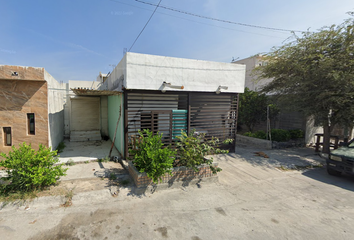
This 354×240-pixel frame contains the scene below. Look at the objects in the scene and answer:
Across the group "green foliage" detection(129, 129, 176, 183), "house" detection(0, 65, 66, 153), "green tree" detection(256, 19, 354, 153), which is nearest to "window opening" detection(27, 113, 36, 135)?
"house" detection(0, 65, 66, 153)

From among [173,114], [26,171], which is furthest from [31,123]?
[173,114]

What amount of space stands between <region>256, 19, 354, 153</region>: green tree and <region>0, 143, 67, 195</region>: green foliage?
9810 mm

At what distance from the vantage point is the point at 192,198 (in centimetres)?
454

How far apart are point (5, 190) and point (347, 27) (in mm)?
13052

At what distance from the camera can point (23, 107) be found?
5.72 meters

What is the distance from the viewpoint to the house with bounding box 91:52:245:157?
635cm

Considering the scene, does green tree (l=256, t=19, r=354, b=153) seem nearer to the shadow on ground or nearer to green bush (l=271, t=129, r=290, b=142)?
green bush (l=271, t=129, r=290, b=142)

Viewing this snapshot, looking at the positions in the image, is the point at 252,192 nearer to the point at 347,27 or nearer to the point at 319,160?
the point at 319,160

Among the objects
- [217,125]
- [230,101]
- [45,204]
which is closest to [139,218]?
[45,204]

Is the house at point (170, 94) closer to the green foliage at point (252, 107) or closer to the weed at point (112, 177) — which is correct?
the weed at point (112, 177)

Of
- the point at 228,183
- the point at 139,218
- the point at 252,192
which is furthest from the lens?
the point at 228,183

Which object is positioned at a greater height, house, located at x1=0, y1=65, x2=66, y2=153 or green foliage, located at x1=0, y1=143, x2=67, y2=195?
house, located at x1=0, y1=65, x2=66, y2=153

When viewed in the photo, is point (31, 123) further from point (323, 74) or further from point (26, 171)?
point (323, 74)

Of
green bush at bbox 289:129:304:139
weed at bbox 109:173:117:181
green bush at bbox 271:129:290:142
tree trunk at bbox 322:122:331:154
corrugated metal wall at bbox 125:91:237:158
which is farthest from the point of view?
green bush at bbox 289:129:304:139
